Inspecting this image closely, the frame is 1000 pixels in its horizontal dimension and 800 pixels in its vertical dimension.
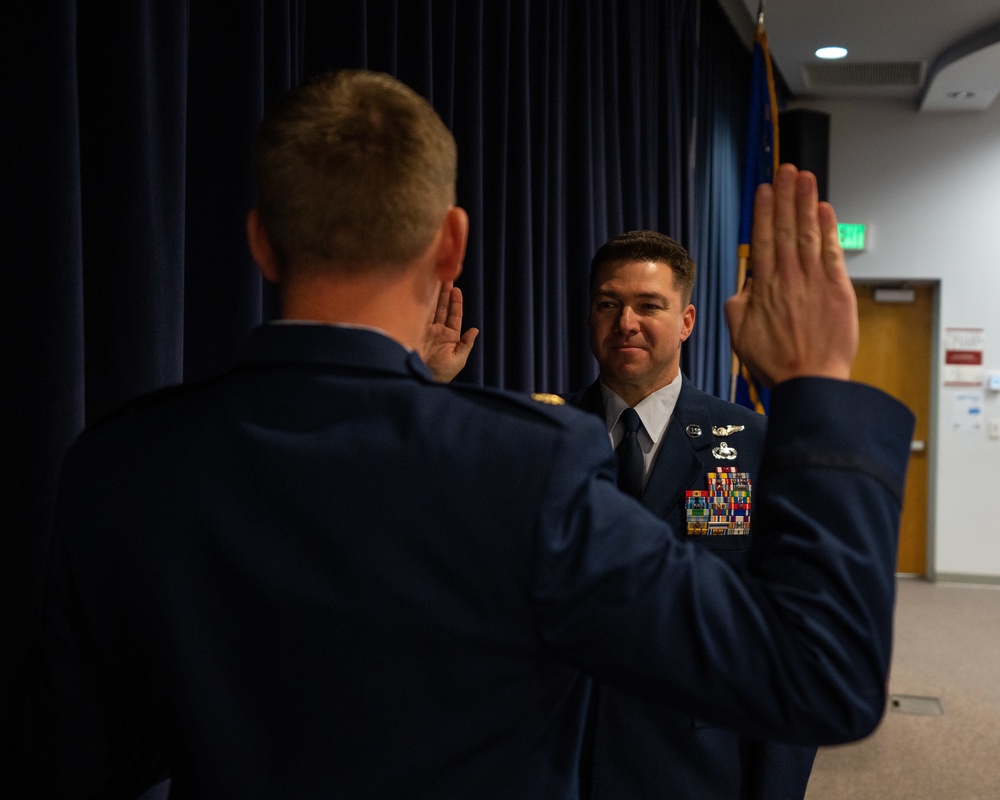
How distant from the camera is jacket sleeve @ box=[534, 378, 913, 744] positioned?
67 cm

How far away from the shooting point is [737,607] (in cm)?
68

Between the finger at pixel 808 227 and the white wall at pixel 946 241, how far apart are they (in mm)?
6978

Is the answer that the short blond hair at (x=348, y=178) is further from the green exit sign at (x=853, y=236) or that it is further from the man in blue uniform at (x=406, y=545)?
the green exit sign at (x=853, y=236)

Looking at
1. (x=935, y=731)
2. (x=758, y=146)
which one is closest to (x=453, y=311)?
(x=758, y=146)

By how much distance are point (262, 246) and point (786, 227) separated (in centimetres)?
45

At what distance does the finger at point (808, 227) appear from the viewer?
783 mm

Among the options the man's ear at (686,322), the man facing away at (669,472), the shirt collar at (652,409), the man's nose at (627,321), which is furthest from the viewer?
the man's ear at (686,322)

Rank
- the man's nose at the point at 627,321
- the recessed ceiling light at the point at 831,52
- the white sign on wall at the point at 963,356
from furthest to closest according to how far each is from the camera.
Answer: the white sign on wall at the point at 963,356 → the recessed ceiling light at the point at 831,52 → the man's nose at the point at 627,321

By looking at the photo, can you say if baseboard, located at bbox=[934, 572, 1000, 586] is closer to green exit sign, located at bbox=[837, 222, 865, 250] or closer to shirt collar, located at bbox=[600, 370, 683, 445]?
green exit sign, located at bbox=[837, 222, 865, 250]

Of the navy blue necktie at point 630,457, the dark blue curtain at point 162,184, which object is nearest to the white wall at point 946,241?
the dark blue curtain at point 162,184

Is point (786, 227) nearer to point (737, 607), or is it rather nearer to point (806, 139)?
point (737, 607)

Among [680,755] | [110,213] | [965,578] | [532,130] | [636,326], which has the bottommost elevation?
[965,578]

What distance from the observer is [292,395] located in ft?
2.48

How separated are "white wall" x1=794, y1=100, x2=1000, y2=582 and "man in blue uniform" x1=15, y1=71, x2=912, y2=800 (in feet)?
23.3
